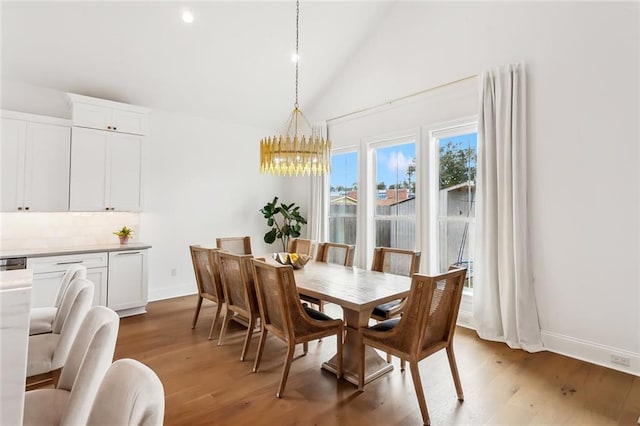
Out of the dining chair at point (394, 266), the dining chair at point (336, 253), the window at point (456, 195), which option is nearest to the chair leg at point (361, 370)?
the dining chair at point (394, 266)

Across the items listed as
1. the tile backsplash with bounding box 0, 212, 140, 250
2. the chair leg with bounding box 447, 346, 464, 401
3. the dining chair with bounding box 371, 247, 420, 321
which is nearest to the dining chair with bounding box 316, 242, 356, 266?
the dining chair with bounding box 371, 247, 420, 321

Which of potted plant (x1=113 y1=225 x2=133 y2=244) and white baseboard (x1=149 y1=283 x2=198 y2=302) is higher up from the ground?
potted plant (x1=113 y1=225 x2=133 y2=244)

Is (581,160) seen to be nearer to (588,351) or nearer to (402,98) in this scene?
(588,351)

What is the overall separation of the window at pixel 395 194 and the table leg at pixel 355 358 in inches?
81.4

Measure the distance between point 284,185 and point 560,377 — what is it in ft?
16.9

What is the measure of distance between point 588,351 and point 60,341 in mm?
4154

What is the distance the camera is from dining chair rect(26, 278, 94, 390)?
1679mm

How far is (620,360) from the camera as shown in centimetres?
287

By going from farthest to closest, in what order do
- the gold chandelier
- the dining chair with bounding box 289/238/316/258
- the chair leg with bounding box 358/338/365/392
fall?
the dining chair with bounding box 289/238/316/258, the gold chandelier, the chair leg with bounding box 358/338/365/392

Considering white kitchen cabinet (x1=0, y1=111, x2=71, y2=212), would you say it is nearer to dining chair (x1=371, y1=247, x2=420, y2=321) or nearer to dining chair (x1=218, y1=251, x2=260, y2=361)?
dining chair (x1=218, y1=251, x2=260, y2=361)

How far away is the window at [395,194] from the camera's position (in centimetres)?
466

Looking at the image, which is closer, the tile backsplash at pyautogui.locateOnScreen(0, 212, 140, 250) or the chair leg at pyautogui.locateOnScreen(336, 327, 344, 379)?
the chair leg at pyautogui.locateOnScreen(336, 327, 344, 379)

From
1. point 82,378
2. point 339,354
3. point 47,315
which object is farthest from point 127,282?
point 82,378

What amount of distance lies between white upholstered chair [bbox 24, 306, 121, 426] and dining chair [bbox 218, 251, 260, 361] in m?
1.54
